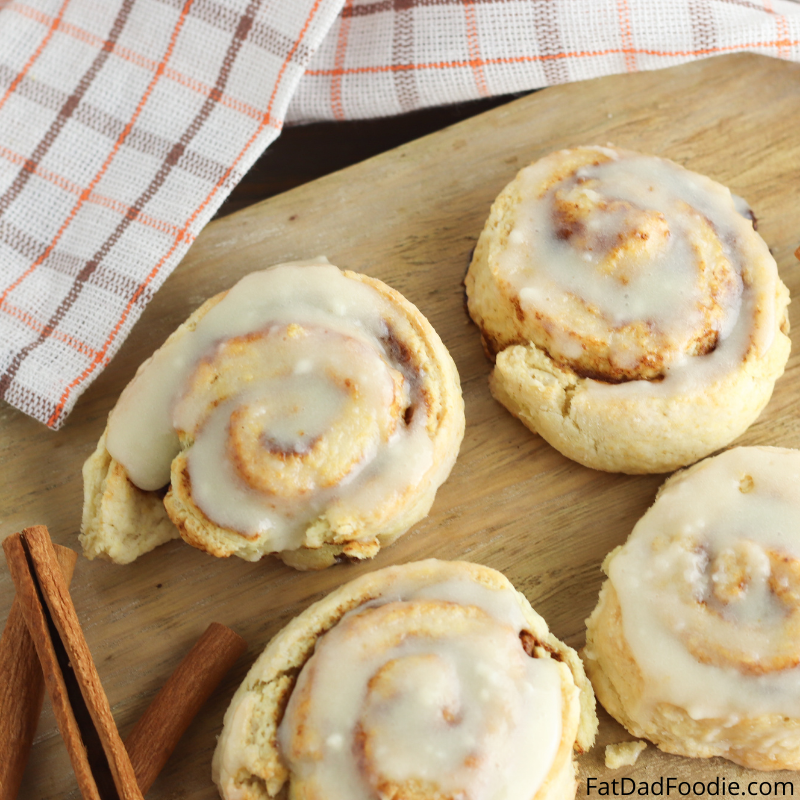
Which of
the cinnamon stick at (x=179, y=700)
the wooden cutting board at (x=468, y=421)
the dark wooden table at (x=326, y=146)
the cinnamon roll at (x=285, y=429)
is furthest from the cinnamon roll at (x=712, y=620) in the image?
the dark wooden table at (x=326, y=146)

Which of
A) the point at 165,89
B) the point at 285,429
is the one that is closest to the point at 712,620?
the point at 285,429

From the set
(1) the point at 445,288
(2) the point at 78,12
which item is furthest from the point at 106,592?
(2) the point at 78,12

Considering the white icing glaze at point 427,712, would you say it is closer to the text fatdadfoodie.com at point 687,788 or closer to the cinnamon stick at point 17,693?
the text fatdadfoodie.com at point 687,788

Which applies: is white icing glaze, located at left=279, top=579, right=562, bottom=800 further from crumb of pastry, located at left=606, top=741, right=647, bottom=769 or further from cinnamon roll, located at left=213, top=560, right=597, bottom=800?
crumb of pastry, located at left=606, top=741, right=647, bottom=769

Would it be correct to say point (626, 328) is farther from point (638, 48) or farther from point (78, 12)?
point (78, 12)

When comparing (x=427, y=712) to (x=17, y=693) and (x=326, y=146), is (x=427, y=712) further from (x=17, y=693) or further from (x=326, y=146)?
(x=326, y=146)

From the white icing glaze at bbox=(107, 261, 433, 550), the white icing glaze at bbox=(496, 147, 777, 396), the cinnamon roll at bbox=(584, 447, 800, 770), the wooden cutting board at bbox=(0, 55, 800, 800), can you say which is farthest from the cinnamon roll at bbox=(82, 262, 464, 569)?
the cinnamon roll at bbox=(584, 447, 800, 770)
